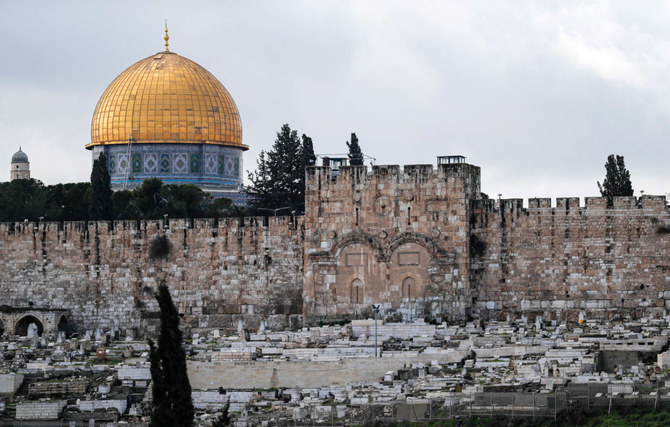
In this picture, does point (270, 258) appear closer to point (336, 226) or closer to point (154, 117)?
point (336, 226)

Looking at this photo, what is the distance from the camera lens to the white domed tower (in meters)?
100

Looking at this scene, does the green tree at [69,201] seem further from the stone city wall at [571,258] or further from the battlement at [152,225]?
the stone city wall at [571,258]

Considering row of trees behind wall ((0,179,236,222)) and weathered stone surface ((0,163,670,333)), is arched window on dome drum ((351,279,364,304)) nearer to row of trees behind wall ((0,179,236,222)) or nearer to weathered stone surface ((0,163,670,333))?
weathered stone surface ((0,163,670,333))

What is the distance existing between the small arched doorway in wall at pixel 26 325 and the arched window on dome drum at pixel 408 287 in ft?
41.8

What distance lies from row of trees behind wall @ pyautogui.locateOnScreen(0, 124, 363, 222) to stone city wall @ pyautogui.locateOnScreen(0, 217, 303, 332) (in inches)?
138

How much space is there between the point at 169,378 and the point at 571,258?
62.0 ft

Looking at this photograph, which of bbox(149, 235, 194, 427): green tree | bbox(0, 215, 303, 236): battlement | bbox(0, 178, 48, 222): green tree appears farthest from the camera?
bbox(0, 178, 48, 222): green tree

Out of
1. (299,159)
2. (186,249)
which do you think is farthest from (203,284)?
(299,159)

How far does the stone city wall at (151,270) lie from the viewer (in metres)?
58.2

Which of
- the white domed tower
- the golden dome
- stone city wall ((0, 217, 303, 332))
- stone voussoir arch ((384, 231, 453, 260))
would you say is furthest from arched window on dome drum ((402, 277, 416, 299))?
the white domed tower

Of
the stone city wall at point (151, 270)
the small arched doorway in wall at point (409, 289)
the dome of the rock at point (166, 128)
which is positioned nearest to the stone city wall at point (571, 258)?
the small arched doorway in wall at point (409, 289)

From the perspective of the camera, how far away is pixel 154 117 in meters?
78.9

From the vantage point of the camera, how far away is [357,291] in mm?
55844

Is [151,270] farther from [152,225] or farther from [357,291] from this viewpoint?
[357,291]
